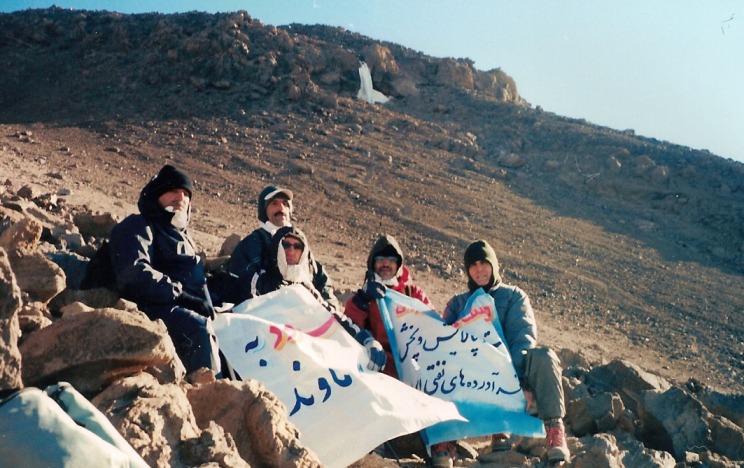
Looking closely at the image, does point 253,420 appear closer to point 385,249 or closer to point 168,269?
point 168,269

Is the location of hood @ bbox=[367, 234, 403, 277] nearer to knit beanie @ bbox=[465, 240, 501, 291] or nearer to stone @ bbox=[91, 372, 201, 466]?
knit beanie @ bbox=[465, 240, 501, 291]

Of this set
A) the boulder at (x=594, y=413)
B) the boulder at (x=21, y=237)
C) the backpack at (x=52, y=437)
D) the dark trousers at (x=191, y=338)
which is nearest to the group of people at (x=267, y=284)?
the dark trousers at (x=191, y=338)

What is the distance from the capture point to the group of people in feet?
13.3

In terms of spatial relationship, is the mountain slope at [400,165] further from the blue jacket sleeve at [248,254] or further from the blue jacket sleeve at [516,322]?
the blue jacket sleeve at [516,322]

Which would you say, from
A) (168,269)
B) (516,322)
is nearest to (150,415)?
(168,269)

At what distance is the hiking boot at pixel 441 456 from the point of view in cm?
427

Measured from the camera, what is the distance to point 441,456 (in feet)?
14.1

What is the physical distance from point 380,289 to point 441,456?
1.39 m

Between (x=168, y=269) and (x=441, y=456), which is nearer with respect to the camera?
(x=441, y=456)

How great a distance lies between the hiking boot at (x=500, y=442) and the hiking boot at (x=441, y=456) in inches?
25.5

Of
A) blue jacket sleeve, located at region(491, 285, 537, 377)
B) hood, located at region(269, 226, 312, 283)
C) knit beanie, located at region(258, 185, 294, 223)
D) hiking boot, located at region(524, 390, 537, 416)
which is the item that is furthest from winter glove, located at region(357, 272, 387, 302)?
hiking boot, located at region(524, 390, 537, 416)

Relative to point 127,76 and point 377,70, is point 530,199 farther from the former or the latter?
point 127,76

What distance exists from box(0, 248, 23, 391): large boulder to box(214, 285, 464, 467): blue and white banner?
160 cm

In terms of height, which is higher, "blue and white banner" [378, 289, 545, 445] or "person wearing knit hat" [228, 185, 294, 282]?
"person wearing knit hat" [228, 185, 294, 282]
